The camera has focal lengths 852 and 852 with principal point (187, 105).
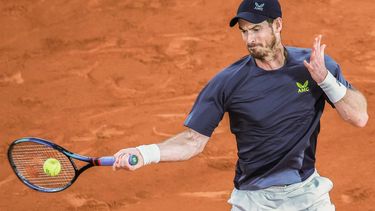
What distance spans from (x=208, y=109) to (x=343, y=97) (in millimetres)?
909

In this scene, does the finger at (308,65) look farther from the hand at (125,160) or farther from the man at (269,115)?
the hand at (125,160)

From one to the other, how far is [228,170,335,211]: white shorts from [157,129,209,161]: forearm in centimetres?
50

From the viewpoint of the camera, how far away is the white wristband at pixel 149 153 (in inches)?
225

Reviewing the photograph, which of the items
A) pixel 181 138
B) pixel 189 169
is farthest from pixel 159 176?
pixel 181 138

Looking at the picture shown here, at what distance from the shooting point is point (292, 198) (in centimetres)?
586

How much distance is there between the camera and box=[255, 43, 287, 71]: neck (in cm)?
572

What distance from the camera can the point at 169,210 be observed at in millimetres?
8133

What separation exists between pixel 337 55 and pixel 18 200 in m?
4.26

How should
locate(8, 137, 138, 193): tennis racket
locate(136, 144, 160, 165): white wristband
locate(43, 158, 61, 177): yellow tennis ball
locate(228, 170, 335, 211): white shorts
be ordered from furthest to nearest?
locate(8, 137, 138, 193): tennis racket < locate(43, 158, 61, 177): yellow tennis ball < locate(228, 170, 335, 211): white shorts < locate(136, 144, 160, 165): white wristband

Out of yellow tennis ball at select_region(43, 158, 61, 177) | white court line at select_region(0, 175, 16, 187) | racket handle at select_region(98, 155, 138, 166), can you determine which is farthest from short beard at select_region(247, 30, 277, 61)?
white court line at select_region(0, 175, 16, 187)

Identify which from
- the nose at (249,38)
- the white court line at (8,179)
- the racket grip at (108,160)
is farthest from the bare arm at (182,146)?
the white court line at (8,179)

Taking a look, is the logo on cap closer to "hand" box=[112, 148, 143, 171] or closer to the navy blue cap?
the navy blue cap

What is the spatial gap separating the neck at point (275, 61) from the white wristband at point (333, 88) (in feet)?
1.26

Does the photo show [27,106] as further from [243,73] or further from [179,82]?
[243,73]
